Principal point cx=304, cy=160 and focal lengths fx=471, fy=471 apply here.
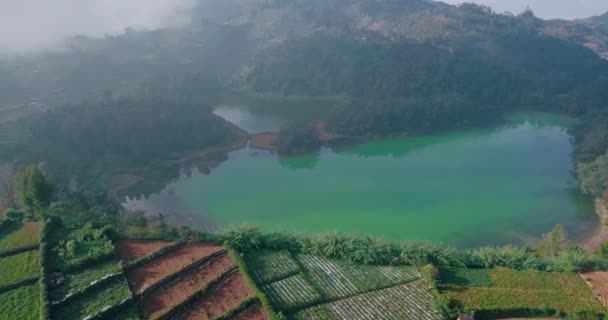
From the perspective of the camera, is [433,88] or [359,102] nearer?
[359,102]

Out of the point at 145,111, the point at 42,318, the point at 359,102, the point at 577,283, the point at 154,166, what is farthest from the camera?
the point at 359,102

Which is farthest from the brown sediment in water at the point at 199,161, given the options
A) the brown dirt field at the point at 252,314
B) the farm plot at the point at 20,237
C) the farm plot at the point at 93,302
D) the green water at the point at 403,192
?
the brown dirt field at the point at 252,314

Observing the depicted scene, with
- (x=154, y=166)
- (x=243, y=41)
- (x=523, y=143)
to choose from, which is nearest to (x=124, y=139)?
(x=154, y=166)

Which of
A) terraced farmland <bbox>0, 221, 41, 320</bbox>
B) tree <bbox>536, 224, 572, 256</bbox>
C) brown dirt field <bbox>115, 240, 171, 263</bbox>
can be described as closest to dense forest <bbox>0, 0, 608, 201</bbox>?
terraced farmland <bbox>0, 221, 41, 320</bbox>

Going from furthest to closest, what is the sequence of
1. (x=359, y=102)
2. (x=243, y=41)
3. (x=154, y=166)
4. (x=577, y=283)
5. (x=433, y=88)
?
1. (x=243, y=41)
2. (x=433, y=88)
3. (x=359, y=102)
4. (x=154, y=166)
5. (x=577, y=283)

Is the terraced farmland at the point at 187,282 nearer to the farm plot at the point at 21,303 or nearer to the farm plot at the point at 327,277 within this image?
the farm plot at the point at 327,277

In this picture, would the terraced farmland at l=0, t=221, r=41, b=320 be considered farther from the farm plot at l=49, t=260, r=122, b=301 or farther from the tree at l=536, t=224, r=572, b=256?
the tree at l=536, t=224, r=572, b=256

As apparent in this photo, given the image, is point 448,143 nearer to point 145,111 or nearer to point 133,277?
point 145,111
